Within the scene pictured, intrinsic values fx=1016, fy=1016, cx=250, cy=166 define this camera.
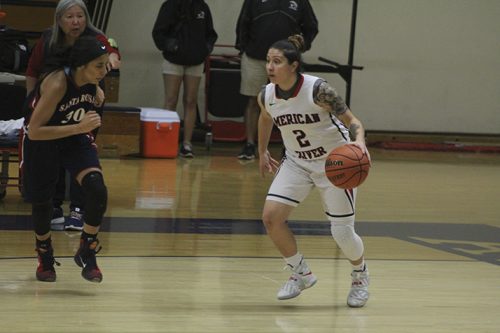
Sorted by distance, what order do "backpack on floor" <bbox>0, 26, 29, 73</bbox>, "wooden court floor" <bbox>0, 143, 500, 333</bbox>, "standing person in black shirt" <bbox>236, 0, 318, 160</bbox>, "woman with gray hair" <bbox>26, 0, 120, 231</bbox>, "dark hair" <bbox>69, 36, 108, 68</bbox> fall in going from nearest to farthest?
"wooden court floor" <bbox>0, 143, 500, 333</bbox> < "dark hair" <bbox>69, 36, 108, 68</bbox> < "woman with gray hair" <bbox>26, 0, 120, 231</bbox> < "backpack on floor" <bbox>0, 26, 29, 73</bbox> < "standing person in black shirt" <bbox>236, 0, 318, 160</bbox>

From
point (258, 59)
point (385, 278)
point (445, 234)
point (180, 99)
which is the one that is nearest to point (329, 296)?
point (385, 278)

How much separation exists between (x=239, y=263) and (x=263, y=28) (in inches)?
222

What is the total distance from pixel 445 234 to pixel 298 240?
1271mm

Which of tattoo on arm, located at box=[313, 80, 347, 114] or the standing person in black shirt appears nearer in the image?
tattoo on arm, located at box=[313, 80, 347, 114]

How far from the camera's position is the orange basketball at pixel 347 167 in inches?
196

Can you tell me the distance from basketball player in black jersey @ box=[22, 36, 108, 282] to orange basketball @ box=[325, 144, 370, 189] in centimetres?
123

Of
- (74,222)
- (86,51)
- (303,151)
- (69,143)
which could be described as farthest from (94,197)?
(74,222)

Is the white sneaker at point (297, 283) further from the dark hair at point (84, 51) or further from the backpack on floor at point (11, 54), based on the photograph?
the backpack on floor at point (11, 54)

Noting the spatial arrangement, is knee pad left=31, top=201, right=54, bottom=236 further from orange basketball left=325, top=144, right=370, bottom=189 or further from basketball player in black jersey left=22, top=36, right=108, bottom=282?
orange basketball left=325, top=144, right=370, bottom=189

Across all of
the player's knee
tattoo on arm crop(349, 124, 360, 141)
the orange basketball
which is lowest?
the player's knee

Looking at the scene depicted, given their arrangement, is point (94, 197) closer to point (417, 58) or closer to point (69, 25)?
point (69, 25)

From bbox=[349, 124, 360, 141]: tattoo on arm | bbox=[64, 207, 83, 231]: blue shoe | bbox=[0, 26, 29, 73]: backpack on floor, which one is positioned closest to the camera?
bbox=[349, 124, 360, 141]: tattoo on arm

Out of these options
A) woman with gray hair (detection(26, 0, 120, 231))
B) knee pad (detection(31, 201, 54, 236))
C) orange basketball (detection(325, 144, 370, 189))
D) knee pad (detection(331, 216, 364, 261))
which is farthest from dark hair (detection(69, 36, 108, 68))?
knee pad (detection(331, 216, 364, 261))

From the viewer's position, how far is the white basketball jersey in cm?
533
